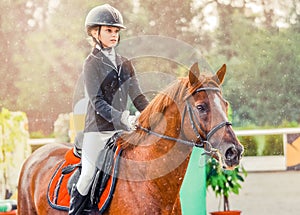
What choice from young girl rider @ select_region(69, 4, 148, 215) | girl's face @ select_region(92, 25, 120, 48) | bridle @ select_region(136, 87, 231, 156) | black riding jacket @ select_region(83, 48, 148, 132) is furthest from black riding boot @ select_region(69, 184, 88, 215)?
girl's face @ select_region(92, 25, 120, 48)

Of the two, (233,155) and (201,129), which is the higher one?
(201,129)

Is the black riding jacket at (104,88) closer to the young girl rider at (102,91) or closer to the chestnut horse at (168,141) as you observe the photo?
the young girl rider at (102,91)

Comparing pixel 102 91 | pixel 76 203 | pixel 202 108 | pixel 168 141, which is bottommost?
pixel 76 203

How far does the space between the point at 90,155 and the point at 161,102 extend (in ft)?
1.43

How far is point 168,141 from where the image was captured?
2867mm

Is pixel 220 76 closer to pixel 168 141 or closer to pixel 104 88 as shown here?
pixel 168 141

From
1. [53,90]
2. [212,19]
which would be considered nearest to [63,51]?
[53,90]

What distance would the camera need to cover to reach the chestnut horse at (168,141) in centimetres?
267

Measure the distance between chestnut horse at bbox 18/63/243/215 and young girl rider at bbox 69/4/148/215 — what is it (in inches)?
4.3

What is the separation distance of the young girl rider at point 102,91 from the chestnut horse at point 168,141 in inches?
4.3

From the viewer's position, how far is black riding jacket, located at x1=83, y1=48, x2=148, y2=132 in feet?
9.78

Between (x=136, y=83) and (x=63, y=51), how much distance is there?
12.5 meters

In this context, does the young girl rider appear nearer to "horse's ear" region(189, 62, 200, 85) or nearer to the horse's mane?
the horse's mane

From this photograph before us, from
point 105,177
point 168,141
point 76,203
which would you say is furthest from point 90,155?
point 168,141
